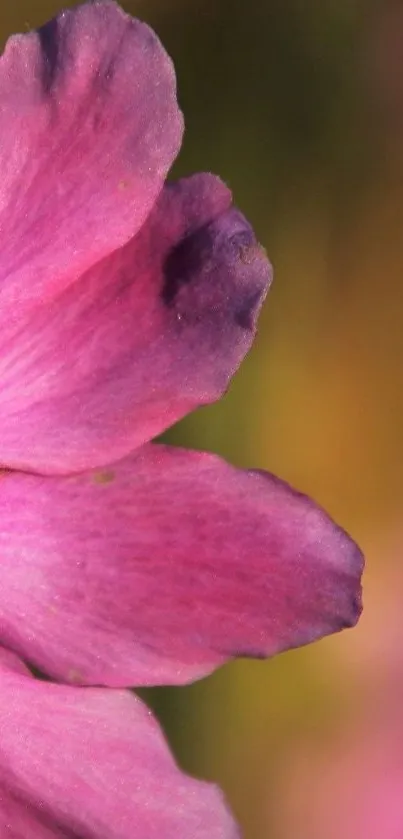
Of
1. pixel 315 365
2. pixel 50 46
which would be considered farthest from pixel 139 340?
pixel 315 365

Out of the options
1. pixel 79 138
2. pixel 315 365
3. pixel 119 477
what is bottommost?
pixel 315 365

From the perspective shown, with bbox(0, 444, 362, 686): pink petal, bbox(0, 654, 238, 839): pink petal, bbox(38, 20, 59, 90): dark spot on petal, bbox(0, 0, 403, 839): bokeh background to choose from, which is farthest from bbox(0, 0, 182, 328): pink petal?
bbox(0, 0, 403, 839): bokeh background

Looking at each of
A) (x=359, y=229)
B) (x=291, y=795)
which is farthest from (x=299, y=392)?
(x=291, y=795)

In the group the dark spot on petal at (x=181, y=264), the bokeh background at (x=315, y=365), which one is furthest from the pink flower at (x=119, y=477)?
the bokeh background at (x=315, y=365)

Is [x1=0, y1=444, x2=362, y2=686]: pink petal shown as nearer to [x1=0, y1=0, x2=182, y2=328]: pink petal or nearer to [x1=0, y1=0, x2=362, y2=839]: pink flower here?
[x1=0, y1=0, x2=362, y2=839]: pink flower

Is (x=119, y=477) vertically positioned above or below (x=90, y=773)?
above

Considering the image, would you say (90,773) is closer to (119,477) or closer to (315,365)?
(119,477)
